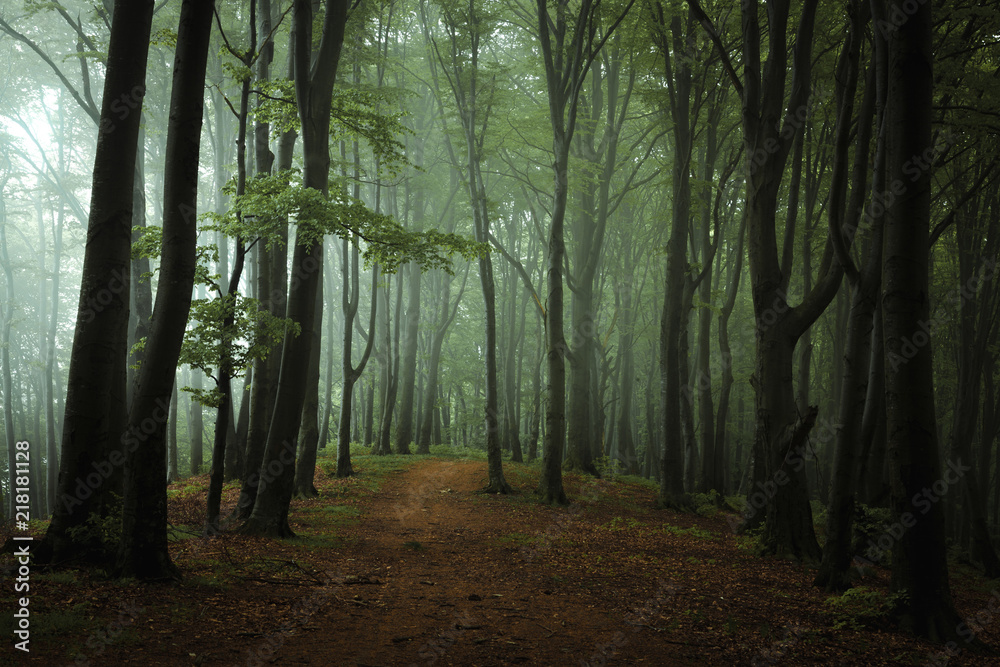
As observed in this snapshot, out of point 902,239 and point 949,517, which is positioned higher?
point 902,239

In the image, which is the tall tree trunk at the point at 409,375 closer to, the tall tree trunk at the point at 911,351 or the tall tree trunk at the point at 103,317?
the tall tree trunk at the point at 103,317

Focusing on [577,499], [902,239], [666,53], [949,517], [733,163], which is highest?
[666,53]

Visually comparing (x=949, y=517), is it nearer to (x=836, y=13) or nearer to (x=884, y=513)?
(x=884, y=513)

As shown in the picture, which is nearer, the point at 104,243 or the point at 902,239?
the point at 902,239

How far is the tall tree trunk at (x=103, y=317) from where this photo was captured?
220 inches

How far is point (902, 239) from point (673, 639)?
4.01m

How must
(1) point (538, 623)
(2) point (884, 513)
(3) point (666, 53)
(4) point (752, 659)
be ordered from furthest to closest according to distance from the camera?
(3) point (666, 53) < (2) point (884, 513) < (1) point (538, 623) < (4) point (752, 659)

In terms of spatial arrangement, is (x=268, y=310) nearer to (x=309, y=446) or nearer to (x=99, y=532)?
(x=309, y=446)

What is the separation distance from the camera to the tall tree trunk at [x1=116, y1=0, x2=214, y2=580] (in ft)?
17.4

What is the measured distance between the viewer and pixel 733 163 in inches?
509

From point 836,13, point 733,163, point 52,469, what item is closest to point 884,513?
point 733,163

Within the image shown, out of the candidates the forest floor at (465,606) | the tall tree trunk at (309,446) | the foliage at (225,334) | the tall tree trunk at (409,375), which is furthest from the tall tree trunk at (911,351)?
the tall tree trunk at (409,375)

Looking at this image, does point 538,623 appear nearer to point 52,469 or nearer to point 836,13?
point 836,13

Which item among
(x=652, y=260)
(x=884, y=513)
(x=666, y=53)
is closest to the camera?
(x=884, y=513)
